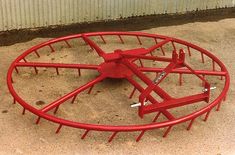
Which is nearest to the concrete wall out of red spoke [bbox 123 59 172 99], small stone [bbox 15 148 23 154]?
red spoke [bbox 123 59 172 99]

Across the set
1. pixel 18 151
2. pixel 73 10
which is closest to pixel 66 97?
pixel 18 151

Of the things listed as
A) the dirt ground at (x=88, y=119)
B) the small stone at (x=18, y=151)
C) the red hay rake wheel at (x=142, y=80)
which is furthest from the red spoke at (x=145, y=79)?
the small stone at (x=18, y=151)

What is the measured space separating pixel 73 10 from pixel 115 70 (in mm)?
1287

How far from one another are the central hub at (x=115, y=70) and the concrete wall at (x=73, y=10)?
1158mm

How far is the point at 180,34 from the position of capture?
432 centimetres

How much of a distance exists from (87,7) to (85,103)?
5.15ft

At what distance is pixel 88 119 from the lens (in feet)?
9.41

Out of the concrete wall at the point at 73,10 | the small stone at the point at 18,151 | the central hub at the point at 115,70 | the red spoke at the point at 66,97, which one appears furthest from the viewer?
the concrete wall at the point at 73,10

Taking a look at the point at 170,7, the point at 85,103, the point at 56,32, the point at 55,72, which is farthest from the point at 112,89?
the point at 170,7

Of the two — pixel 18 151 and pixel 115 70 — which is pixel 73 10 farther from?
pixel 18 151

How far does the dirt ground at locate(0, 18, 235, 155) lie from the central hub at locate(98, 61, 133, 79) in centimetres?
12

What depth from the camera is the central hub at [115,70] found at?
320 cm

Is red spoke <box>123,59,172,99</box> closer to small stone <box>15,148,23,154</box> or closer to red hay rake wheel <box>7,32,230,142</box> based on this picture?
red hay rake wheel <box>7,32,230,142</box>

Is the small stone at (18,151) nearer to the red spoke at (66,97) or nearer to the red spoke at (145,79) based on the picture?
the red spoke at (66,97)
